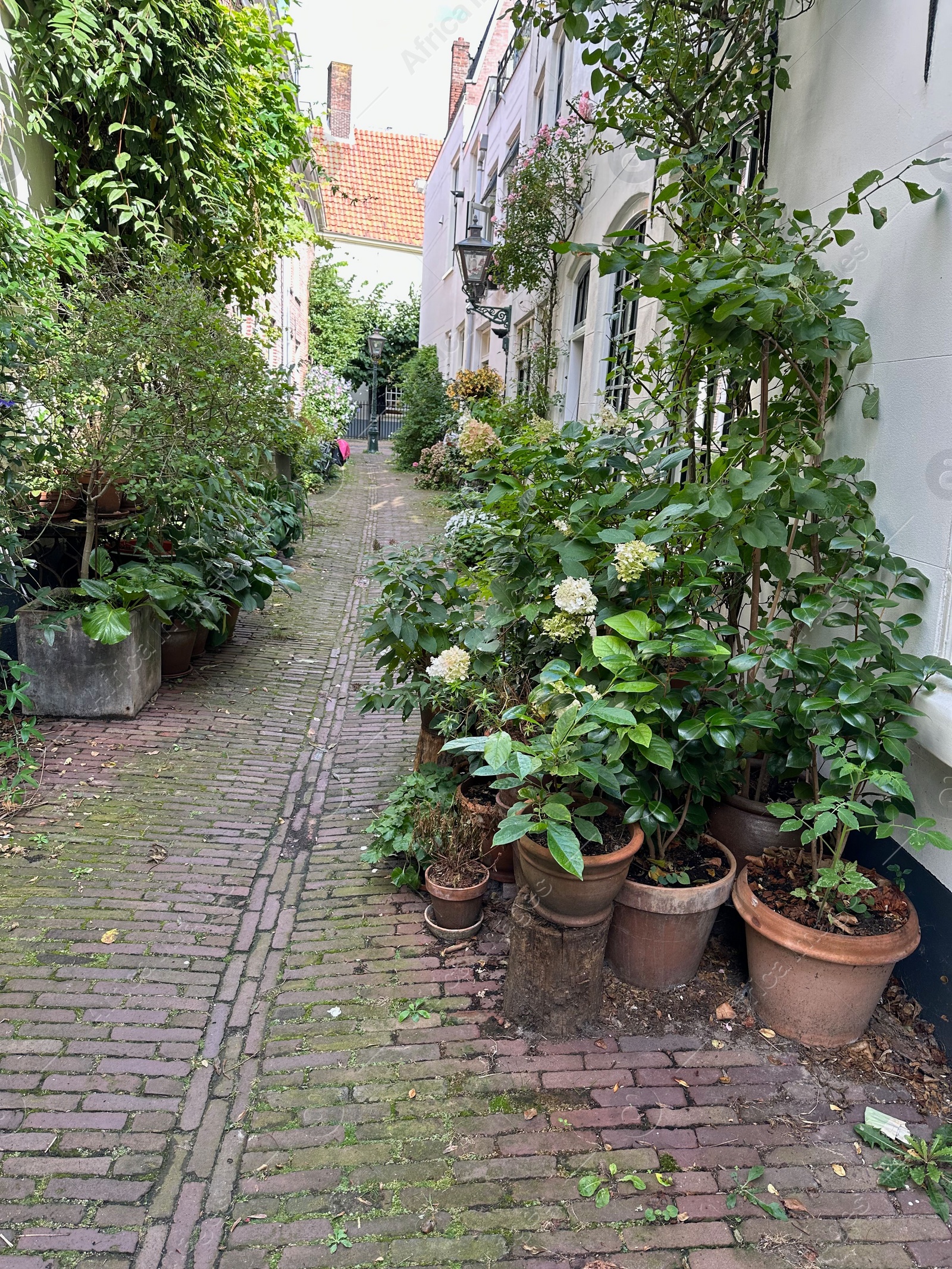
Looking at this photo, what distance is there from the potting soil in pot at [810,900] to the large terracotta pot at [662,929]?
11 cm

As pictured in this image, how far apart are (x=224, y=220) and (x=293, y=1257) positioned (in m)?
7.08

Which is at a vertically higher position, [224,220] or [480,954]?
[224,220]

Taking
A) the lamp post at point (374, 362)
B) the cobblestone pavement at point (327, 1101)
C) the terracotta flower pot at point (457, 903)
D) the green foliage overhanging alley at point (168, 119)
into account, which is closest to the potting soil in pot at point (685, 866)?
the cobblestone pavement at point (327, 1101)

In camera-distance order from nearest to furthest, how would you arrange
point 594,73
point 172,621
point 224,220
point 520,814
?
point 520,814
point 594,73
point 172,621
point 224,220

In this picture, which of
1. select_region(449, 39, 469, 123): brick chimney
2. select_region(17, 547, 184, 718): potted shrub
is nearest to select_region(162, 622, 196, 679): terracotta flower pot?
select_region(17, 547, 184, 718): potted shrub

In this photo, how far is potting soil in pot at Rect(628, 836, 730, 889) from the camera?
280 centimetres

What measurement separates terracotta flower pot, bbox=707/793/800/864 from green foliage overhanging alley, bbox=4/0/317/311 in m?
5.31

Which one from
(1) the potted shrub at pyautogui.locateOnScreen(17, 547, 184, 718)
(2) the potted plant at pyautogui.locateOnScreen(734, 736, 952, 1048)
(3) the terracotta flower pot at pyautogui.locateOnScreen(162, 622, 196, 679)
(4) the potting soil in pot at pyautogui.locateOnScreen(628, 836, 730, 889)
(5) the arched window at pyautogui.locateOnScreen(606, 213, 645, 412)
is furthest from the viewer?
(5) the arched window at pyautogui.locateOnScreen(606, 213, 645, 412)

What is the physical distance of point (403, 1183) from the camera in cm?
213

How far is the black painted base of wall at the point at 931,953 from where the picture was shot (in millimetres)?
2557

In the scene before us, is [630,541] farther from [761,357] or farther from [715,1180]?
[715,1180]

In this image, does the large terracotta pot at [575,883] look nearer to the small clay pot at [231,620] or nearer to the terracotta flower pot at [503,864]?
the terracotta flower pot at [503,864]

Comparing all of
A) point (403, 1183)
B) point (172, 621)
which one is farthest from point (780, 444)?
point (172, 621)

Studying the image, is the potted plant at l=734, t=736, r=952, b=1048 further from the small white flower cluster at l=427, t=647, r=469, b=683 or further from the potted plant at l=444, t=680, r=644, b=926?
the small white flower cluster at l=427, t=647, r=469, b=683
